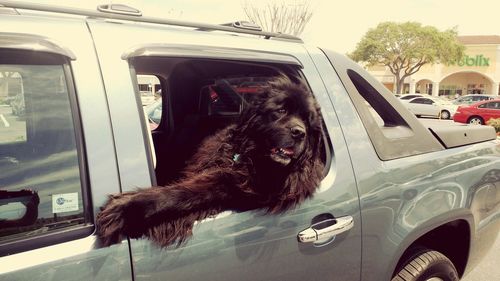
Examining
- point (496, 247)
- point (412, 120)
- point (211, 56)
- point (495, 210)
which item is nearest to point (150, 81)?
point (211, 56)

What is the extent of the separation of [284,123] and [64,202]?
1.10 meters

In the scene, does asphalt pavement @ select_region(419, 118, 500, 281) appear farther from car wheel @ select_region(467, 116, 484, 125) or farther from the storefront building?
the storefront building

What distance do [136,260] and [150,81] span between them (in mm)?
2566

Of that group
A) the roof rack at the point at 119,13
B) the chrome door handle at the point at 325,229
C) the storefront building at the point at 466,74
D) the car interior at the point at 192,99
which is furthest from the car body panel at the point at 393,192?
the storefront building at the point at 466,74

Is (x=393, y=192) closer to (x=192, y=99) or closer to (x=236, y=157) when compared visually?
(x=236, y=157)

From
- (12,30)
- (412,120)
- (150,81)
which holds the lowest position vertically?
(412,120)

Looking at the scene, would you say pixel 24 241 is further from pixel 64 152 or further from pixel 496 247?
pixel 496 247

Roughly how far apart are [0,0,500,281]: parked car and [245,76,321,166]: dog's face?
2 centimetres

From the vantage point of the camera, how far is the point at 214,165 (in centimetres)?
201

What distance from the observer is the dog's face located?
76.6 inches

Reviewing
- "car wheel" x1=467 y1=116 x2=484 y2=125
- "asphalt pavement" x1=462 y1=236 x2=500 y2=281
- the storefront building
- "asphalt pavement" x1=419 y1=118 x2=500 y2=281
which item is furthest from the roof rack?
the storefront building

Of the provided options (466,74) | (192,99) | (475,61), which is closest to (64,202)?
(192,99)

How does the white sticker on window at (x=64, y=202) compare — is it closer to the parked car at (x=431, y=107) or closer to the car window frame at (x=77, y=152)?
the car window frame at (x=77, y=152)

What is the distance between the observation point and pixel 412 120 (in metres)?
2.42
